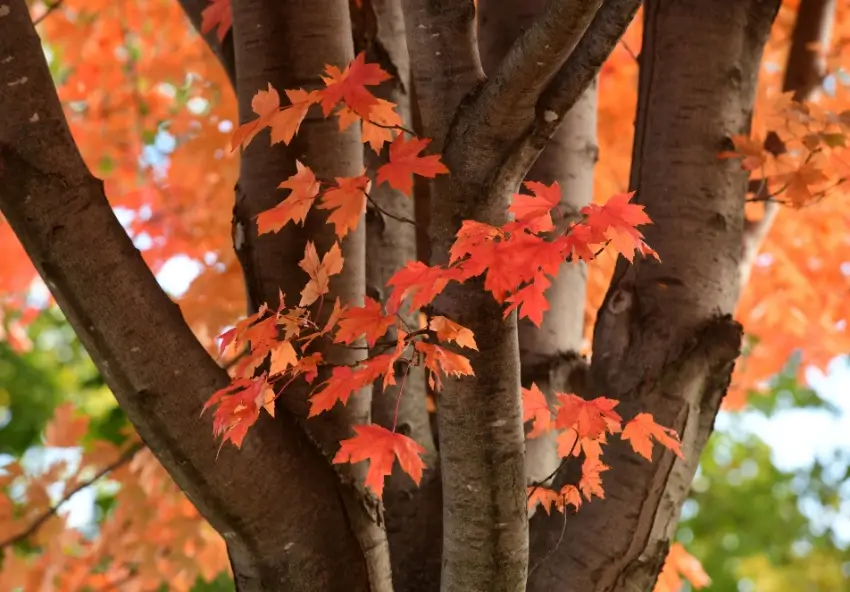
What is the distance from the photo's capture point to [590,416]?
1.31 m

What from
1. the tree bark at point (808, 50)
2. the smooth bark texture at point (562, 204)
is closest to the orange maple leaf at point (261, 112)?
the smooth bark texture at point (562, 204)

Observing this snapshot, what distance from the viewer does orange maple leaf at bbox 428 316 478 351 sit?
1118mm

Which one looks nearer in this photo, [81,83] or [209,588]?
[81,83]

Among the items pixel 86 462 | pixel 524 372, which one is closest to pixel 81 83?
pixel 86 462

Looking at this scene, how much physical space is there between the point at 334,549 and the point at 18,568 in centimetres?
162

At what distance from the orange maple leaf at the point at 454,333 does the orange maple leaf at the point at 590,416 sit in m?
0.27

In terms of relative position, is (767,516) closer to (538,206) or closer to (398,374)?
(398,374)

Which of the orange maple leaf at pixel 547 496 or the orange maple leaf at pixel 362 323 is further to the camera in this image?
the orange maple leaf at pixel 547 496

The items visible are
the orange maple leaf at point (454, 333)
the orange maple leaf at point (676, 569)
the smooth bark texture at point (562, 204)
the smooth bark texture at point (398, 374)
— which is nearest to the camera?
the orange maple leaf at point (454, 333)

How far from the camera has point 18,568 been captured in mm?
2525

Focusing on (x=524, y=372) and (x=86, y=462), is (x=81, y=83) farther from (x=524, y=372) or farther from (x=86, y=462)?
(x=524, y=372)

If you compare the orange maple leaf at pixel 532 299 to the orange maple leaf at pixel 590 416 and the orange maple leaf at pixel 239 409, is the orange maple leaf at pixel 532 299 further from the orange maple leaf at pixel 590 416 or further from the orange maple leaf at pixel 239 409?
the orange maple leaf at pixel 239 409

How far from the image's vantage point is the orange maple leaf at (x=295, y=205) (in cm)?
125

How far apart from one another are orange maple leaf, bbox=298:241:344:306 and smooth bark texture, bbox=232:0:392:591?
17 centimetres
